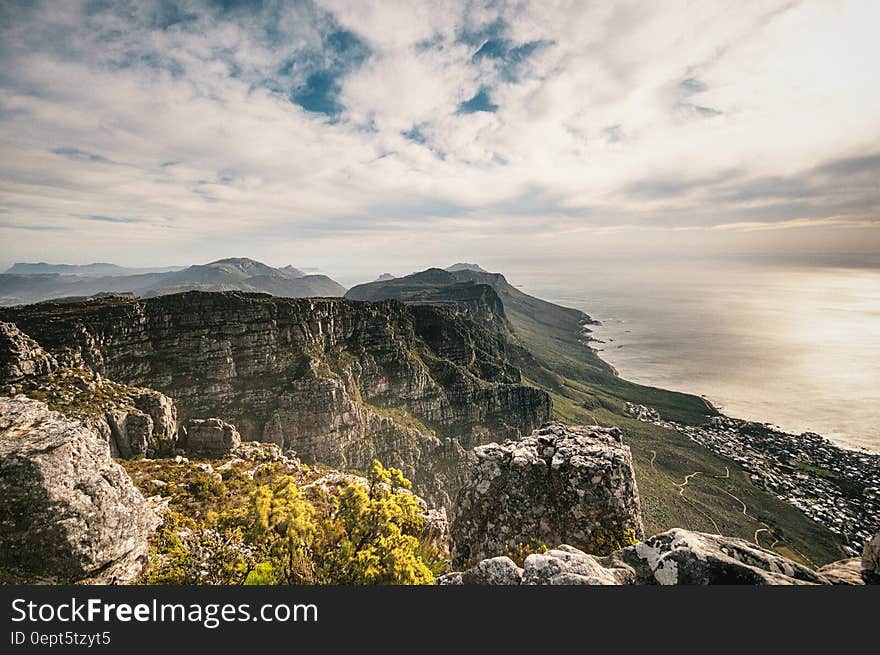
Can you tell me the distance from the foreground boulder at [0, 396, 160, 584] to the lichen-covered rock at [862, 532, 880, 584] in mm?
25203

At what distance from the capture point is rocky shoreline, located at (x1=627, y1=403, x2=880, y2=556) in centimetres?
9744

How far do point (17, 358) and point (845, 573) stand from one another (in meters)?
63.1

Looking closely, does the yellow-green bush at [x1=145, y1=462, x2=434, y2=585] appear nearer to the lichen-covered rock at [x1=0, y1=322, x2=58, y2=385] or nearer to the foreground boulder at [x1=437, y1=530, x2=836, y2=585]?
the foreground boulder at [x1=437, y1=530, x2=836, y2=585]

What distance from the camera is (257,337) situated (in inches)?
2911

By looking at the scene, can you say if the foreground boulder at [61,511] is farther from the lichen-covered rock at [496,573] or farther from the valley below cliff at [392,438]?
the lichen-covered rock at [496,573]

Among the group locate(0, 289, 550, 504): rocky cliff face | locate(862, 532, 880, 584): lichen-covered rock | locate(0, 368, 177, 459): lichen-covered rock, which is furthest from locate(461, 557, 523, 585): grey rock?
locate(0, 289, 550, 504): rocky cliff face

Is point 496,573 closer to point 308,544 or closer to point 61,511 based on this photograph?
point 308,544

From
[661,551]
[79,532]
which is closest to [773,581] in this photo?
[661,551]

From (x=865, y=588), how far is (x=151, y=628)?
1843 cm

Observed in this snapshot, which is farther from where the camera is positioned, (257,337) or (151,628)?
(257,337)

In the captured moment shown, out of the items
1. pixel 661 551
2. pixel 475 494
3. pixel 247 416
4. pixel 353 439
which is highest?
pixel 661 551

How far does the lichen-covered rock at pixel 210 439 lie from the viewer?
134ft

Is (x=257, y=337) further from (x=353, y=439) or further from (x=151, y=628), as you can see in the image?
(x=151, y=628)

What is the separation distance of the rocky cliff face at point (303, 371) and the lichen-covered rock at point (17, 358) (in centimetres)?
1249
